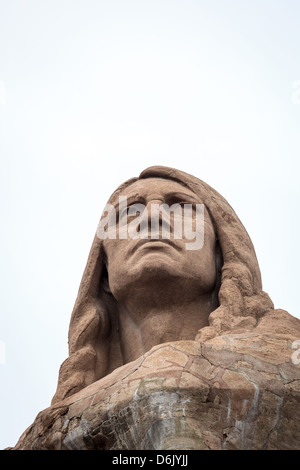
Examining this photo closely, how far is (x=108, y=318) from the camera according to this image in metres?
8.75

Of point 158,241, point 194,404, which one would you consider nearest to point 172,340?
point 158,241

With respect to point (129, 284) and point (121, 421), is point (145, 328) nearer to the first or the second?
point (129, 284)

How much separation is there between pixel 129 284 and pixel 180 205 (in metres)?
1.19

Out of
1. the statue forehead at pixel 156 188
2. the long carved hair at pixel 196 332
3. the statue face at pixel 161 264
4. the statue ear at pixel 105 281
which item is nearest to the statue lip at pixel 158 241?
the statue face at pixel 161 264

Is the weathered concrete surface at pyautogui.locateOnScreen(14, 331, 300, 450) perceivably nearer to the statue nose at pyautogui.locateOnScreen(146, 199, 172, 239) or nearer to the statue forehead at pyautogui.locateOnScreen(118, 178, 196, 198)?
the statue nose at pyautogui.locateOnScreen(146, 199, 172, 239)

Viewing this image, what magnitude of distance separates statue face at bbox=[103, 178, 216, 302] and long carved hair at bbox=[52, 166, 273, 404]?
199mm

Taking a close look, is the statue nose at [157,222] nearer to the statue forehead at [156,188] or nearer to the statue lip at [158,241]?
the statue lip at [158,241]

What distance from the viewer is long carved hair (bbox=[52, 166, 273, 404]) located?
7.78m

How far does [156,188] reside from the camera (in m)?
8.98

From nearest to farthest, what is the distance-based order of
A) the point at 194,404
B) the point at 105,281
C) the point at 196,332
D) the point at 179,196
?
the point at 194,404 < the point at 196,332 < the point at 179,196 < the point at 105,281

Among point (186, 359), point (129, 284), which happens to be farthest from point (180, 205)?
point (186, 359)

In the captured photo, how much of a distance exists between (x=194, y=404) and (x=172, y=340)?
1.97m

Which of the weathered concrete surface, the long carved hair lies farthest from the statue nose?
the weathered concrete surface

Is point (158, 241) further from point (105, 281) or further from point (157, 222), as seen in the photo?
point (105, 281)
